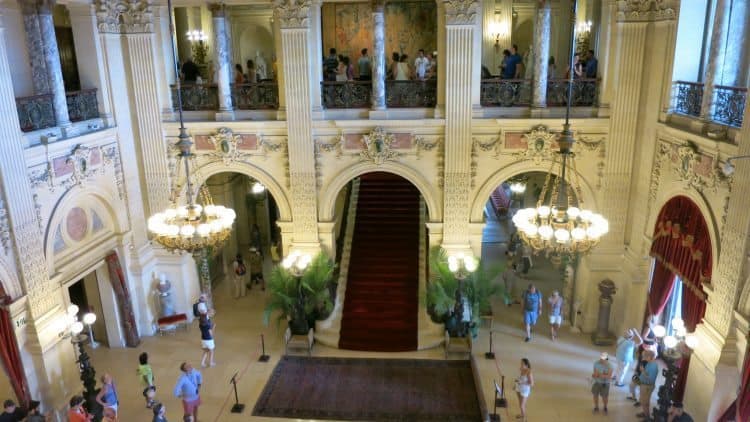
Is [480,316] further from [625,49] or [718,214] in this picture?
[625,49]

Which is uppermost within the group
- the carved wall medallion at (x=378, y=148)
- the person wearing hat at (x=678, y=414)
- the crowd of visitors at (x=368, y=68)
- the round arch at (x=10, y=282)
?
the crowd of visitors at (x=368, y=68)

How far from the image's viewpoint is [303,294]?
1209 centimetres

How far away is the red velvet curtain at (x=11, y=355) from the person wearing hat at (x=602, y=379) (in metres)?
9.02

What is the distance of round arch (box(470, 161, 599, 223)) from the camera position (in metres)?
11.7

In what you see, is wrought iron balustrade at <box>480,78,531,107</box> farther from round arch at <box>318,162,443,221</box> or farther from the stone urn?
the stone urn

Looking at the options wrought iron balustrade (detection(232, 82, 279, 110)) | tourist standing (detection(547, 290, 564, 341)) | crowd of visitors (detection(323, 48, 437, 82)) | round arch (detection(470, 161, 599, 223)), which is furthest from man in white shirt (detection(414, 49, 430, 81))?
tourist standing (detection(547, 290, 564, 341))

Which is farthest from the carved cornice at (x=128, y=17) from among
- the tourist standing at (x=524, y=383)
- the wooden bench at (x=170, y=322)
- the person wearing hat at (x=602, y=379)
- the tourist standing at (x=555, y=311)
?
the person wearing hat at (x=602, y=379)

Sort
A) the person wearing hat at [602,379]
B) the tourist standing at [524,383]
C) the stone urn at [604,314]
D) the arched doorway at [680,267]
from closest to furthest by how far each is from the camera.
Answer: the arched doorway at [680,267], the tourist standing at [524,383], the person wearing hat at [602,379], the stone urn at [604,314]

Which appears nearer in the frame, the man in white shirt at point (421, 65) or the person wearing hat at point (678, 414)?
the person wearing hat at point (678, 414)

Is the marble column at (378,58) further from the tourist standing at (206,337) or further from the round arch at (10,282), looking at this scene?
the round arch at (10,282)

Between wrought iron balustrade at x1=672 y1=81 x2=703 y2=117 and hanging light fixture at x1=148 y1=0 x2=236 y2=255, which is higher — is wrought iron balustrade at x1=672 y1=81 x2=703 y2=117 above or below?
above

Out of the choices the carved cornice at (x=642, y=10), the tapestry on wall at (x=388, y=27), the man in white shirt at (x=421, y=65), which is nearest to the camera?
the carved cornice at (x=642, y=10)

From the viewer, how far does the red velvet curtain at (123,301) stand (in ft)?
38.1

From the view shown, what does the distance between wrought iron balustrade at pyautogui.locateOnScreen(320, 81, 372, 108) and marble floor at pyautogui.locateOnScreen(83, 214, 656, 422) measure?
484 centimetres
